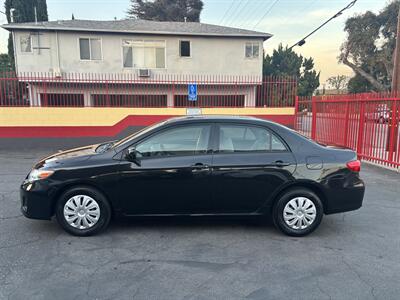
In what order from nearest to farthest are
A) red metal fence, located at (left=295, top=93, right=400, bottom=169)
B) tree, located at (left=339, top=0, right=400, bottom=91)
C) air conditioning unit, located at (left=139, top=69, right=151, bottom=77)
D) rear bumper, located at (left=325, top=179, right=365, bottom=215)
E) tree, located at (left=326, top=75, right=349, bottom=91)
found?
rear bumper, located at (left=325, top=179, right=365, bottom=215), red metal fence, located at (left=295, top=93, right=400, bottom=169), air conditioning unit, located at (left=139, top=69, right=151, bottom=77), tree, located at (left=339, top=0, right=400, bottom=91), tree, located at (left=326, top=75, right=349, bottom=91)

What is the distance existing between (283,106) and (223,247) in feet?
35.1

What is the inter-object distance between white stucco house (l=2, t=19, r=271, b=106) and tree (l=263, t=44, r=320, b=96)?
19.6 meters

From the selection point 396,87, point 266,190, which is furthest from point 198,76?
point 266,190

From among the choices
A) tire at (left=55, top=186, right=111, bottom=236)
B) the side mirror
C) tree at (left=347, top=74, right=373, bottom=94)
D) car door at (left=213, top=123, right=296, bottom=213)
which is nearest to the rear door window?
car door at (left=213, top=123, right=296, bottom=213)

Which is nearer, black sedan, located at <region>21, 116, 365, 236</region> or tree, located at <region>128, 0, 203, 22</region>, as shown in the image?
black sedan, located at <region>21, 116, 365, 236</region>

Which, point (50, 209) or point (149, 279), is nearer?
point (149, 279)

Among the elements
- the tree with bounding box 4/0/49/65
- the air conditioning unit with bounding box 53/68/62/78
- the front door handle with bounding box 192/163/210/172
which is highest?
the tree with bounding box 4/0/49/65

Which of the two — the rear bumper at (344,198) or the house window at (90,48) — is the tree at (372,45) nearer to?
the house window at (90,48)

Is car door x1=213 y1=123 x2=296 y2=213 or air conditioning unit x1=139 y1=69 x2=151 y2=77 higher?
air conditioning unit x1=139 y1=69 x2=151 y2=77

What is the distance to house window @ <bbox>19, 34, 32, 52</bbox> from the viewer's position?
58.4 feet

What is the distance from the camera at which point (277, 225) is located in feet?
13.3

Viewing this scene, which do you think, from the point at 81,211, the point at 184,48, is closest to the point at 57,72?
the point at 184,48

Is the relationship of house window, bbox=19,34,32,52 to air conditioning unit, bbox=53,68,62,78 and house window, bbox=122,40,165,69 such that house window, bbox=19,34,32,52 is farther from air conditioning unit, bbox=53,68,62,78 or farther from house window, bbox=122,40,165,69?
house window, bbox=122,40,165,69

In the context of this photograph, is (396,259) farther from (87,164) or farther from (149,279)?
(87,164)
